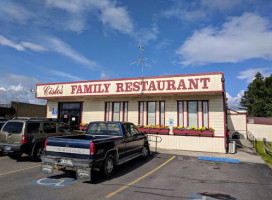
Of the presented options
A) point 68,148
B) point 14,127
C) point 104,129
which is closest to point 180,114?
point 104,129

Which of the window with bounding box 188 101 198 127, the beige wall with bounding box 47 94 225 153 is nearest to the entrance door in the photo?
the beige wall with bounding box 47 94 225 153

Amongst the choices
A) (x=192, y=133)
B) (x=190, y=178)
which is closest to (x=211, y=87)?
(x=192, y=133)

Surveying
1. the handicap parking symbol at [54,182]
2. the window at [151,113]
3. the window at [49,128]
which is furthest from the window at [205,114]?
the handicap parking symbol at [54,182]

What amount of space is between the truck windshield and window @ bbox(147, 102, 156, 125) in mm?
6493

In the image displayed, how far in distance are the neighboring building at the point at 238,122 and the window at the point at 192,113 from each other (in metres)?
12.5

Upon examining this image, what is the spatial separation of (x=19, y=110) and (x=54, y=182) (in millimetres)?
28325

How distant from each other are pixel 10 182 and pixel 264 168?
995 centimetres

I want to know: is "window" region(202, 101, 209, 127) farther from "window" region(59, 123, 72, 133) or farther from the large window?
"window" region(59, 123, 72, 133)

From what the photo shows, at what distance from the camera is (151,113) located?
14.6 m

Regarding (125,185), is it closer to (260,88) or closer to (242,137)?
(242,137)

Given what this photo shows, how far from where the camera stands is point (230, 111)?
2392cm

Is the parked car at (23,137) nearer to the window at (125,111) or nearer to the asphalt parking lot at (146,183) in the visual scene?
the asphalt parking lot at (146,183)

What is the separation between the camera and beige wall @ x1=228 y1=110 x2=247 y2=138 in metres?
23.3

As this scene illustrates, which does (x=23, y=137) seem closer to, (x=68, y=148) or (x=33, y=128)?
(x=33, y=128)
